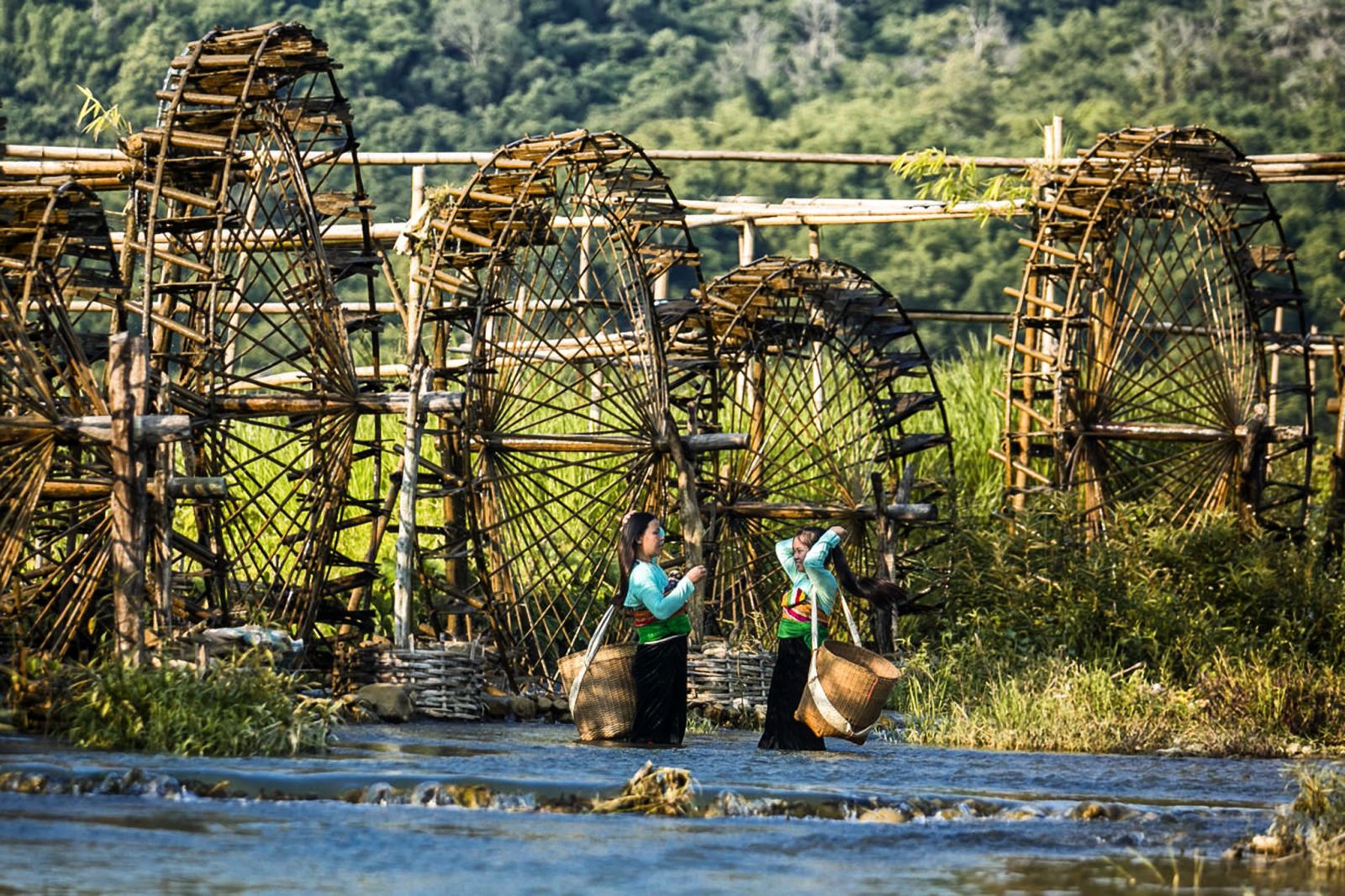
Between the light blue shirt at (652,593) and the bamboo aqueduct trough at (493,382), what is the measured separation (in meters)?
2.44

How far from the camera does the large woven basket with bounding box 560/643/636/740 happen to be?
12969mm

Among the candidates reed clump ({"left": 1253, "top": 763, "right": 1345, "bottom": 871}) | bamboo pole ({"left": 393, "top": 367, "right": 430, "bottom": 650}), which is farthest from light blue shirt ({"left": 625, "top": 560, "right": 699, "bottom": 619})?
reed clump ({"left": 1253, "top": 763, "right": 1345, "bottom": 871})

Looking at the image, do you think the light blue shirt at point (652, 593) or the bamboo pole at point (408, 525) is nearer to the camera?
the light blue shirt at point (652, 593)

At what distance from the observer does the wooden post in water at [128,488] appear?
12414mm

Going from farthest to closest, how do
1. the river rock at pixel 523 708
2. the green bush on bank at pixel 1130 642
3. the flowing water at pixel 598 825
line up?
1. the river rock at pixel 523 708
2. the green bush on bank at pixel 1130 642
3. the flowing water at pixel 598 825

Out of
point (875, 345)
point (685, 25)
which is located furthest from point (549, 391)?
point (685, 25)

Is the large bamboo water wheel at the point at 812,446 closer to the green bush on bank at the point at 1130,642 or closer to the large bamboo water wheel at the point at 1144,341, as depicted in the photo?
the green bush on bank at the point at 1130,642

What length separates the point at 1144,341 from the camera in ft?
63.1

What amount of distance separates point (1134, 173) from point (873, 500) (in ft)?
11.6

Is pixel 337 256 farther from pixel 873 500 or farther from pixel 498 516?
pixel 873 500

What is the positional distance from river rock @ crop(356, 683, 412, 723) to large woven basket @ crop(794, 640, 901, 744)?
2.80 metres

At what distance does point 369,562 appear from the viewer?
1545 cm

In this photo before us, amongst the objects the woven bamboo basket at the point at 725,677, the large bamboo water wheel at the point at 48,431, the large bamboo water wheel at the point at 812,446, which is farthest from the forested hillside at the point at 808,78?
the large bamboo water wheel at the point at 48,431

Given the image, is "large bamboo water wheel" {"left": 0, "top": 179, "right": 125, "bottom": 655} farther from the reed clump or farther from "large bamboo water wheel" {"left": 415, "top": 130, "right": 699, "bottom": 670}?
the reed clump
